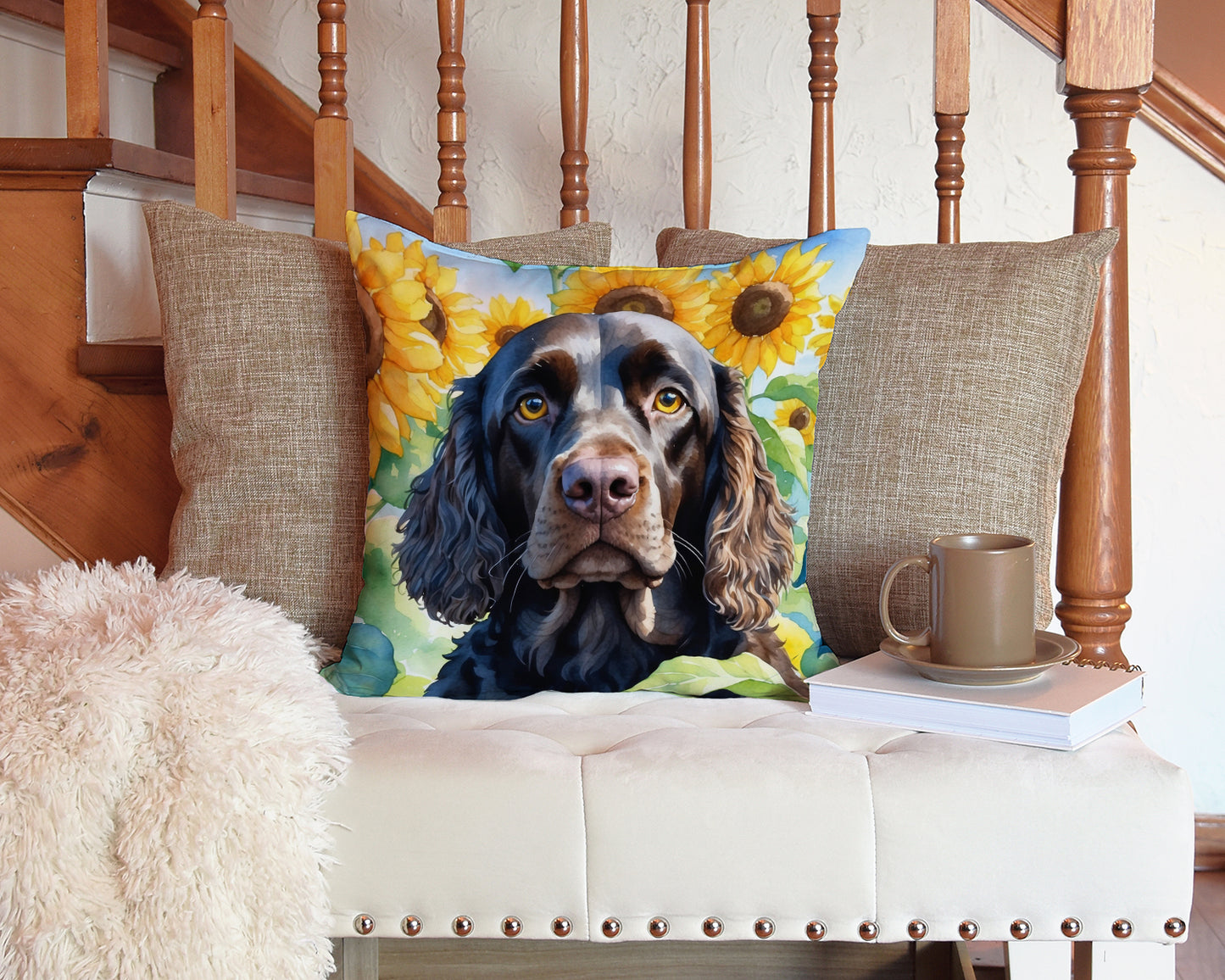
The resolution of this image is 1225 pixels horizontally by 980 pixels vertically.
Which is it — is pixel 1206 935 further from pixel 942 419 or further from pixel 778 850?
pixel 778 850

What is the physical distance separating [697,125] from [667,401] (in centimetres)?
62

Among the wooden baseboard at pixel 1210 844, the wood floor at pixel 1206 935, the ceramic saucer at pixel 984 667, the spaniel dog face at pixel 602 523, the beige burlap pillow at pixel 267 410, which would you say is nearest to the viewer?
the ceramic saucer at pixel 984 667

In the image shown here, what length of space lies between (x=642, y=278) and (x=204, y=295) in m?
0.45

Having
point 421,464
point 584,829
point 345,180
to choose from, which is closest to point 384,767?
point 584,829

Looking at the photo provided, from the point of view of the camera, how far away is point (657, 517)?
0.98 metres

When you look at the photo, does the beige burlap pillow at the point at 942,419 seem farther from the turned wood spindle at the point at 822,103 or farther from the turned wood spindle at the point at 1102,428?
the turned wood spindle at the point at 822,103

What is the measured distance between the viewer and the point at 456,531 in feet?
3.31

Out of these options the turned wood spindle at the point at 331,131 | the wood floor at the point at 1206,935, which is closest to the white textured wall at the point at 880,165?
the wood floor at the point at 1206,935

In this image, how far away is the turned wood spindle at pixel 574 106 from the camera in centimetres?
146

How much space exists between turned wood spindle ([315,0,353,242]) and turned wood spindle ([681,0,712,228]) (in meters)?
0.44

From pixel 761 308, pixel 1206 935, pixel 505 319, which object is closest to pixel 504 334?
pixel 505 319

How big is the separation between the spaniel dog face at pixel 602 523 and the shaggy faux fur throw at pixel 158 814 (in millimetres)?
205

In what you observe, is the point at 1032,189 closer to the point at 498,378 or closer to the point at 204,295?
the point at 498,378

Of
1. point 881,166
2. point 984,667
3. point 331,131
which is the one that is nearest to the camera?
point 984,667
